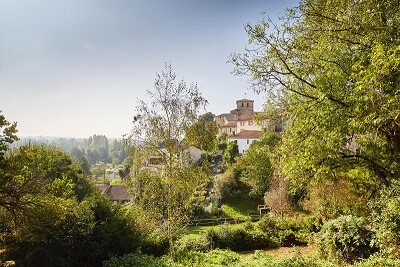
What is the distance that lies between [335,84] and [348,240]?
17.8 ft

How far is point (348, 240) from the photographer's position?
9.40m

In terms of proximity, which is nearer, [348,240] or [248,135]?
[348,240]

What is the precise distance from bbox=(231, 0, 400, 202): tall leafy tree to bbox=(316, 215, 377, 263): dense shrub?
1799 millimetres

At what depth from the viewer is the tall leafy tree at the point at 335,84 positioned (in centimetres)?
724

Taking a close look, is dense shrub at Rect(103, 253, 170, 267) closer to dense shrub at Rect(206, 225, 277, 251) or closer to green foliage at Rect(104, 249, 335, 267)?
green foliage at Rect(104, 249, 335, 267)

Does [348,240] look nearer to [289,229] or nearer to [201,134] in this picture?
[201,134]

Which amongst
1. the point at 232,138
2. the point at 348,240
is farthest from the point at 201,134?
the point at 232,138

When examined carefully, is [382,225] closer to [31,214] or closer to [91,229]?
[31,214]

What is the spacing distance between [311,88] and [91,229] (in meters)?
11.1

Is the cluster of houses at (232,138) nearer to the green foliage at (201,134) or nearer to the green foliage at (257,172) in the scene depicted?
the green foliage at (201,134)

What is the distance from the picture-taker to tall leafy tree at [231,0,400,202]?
7.24 m

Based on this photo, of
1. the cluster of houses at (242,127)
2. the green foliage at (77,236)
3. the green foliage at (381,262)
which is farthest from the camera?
the cluster of houses at (242,127)

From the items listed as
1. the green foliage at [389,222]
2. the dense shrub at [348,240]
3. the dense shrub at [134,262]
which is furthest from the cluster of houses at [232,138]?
the green foliage at [389,222]

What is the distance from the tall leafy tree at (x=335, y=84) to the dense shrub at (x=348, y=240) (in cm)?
180
